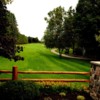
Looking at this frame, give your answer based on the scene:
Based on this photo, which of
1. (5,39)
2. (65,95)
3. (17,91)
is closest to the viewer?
(17,91)

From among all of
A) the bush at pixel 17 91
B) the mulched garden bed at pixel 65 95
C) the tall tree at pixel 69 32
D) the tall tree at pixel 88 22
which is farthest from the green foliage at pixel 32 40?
the bush at pixel 17 91

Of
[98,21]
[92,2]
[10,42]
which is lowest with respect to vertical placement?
[10,42]

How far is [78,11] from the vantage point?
44.9 meters

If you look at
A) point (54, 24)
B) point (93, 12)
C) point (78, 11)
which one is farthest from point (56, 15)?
point (93, 12)

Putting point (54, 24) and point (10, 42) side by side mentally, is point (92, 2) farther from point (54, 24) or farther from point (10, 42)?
point (10, 42)

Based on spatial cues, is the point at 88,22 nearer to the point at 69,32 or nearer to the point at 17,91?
the point at 69,32

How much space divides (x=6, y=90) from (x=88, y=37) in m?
32.8

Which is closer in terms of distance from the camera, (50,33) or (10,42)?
(10,42)

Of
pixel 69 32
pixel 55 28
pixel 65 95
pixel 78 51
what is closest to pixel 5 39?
pixel 65 95

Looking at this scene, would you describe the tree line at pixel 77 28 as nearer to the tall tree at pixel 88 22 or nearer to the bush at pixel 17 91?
the tall tree at pixel 88 22

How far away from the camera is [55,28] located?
159ft

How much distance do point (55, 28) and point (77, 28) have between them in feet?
21.5

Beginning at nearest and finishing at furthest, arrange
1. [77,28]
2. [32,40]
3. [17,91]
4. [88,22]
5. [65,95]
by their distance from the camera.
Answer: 1. [17,91]
2. [65,95]
3. [88,22]
4. [77,28]
5. [32,40]

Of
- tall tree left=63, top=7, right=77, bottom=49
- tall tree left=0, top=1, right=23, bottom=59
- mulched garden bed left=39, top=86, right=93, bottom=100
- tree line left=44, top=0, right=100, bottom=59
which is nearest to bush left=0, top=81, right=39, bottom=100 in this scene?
mulched garden bed left=39, top=86, right=93, bottom=100
